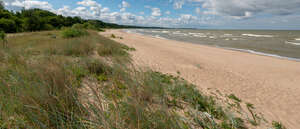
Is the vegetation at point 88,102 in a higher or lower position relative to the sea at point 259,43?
lower

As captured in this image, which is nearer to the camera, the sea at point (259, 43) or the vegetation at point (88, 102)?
the vegetation at point (88, 102)

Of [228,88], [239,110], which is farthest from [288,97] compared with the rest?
[239,110]

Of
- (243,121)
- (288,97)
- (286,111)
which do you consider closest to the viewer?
(243,121)

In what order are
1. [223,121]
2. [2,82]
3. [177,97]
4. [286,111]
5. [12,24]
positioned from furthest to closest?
[12,24], [286,111], [177,97], [223,121], [2,82]

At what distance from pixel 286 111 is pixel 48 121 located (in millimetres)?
6772

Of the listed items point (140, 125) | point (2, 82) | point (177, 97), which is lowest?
point (177, 97)

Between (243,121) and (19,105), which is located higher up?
(19,105)

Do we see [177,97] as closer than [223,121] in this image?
No

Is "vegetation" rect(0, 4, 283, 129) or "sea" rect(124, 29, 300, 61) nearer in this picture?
"vegetation" rect(0, 4, 283, 129)

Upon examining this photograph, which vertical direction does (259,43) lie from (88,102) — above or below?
above

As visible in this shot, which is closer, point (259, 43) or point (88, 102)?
point (88, 102)

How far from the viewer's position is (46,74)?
2105mm

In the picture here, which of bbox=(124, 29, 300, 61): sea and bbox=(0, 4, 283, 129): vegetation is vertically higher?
bbox=(124, 29, 300, 61): sea

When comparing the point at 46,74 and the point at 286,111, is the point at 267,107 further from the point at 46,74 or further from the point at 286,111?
the point at 46,74
